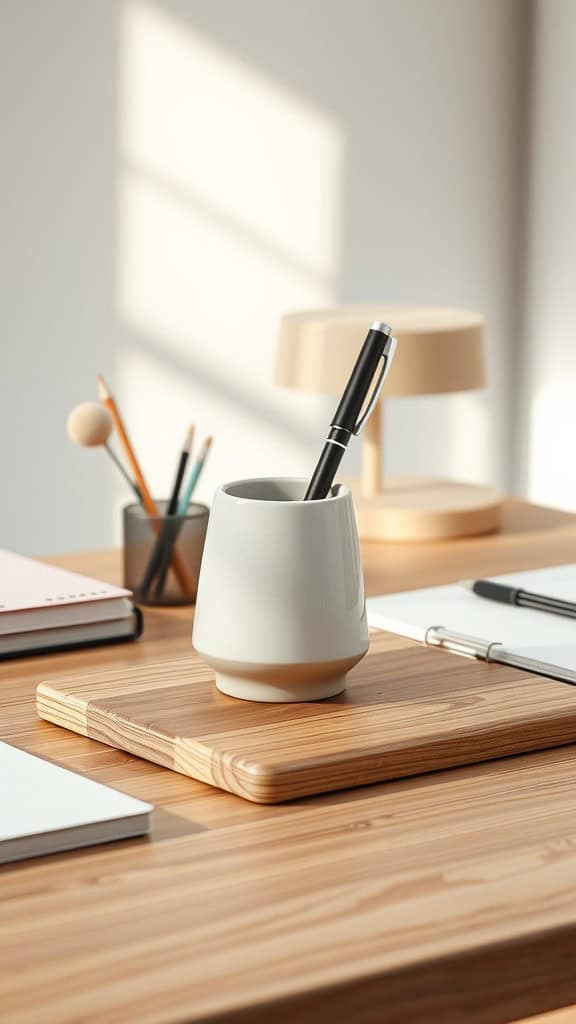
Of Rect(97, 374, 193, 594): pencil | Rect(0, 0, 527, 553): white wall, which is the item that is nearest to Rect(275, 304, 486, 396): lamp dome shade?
Rect(97, 374, 193, 594): pencil

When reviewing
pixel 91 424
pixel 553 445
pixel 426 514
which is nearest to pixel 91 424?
pixel 91 424

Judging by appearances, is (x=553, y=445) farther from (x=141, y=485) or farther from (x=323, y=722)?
(x=323, y=722)

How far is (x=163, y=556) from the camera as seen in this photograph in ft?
4.17

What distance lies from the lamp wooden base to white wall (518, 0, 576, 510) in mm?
2300

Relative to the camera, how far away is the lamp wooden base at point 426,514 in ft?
5.01

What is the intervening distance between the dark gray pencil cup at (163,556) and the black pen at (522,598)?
260 mm

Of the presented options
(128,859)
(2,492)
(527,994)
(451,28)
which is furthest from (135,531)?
(451,28)

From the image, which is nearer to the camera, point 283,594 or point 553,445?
point 283,594

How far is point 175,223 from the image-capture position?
11.4ft

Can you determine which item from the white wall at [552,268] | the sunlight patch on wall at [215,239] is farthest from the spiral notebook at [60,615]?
the white wall at [552,268]

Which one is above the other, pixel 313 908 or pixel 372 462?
pixel 372 462

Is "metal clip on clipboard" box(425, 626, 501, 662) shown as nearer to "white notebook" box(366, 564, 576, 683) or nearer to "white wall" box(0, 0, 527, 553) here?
"white notebook" box(366, 564, 576, 683)

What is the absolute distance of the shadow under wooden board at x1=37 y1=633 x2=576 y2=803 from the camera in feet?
2.56

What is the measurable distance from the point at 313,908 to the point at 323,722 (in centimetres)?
21
